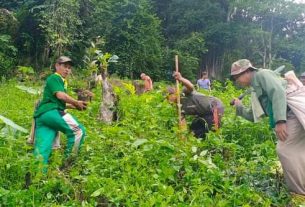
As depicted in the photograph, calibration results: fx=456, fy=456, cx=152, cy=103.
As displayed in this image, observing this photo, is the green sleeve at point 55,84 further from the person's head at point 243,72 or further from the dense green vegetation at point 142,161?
the person's head at point 243,72

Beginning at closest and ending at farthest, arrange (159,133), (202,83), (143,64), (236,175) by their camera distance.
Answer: (236,175) < (159,133) < (202,83) < (143,64)

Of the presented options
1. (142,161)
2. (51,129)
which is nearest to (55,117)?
(51,129)

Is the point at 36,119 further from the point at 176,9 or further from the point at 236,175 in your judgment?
the point at 176,9

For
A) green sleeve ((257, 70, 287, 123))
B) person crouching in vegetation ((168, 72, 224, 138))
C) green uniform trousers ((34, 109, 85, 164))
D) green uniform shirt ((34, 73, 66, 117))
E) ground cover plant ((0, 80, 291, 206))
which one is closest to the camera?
ground cover plant ((0, 80, 291, 206))

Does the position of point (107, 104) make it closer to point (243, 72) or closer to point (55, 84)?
point (55, 84)

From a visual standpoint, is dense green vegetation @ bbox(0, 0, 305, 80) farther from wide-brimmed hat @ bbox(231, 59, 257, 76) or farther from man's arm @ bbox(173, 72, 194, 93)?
wide-brimmed hat @ bbox(231, 59, 257, 76)

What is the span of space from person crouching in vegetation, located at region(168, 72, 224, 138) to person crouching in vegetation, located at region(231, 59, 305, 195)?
1.76 meters

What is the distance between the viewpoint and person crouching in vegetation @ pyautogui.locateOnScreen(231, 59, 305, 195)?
454 cm

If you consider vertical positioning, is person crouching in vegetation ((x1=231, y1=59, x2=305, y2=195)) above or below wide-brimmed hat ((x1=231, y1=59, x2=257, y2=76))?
below

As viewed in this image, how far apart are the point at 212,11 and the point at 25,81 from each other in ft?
66.8

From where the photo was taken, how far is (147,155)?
16.9ft

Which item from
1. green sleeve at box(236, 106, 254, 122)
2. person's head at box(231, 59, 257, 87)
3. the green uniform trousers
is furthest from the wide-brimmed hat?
the green uniform trousers

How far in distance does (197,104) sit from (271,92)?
2.19 m

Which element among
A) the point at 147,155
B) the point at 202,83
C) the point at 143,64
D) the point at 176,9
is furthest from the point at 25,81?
the point at 176,9
